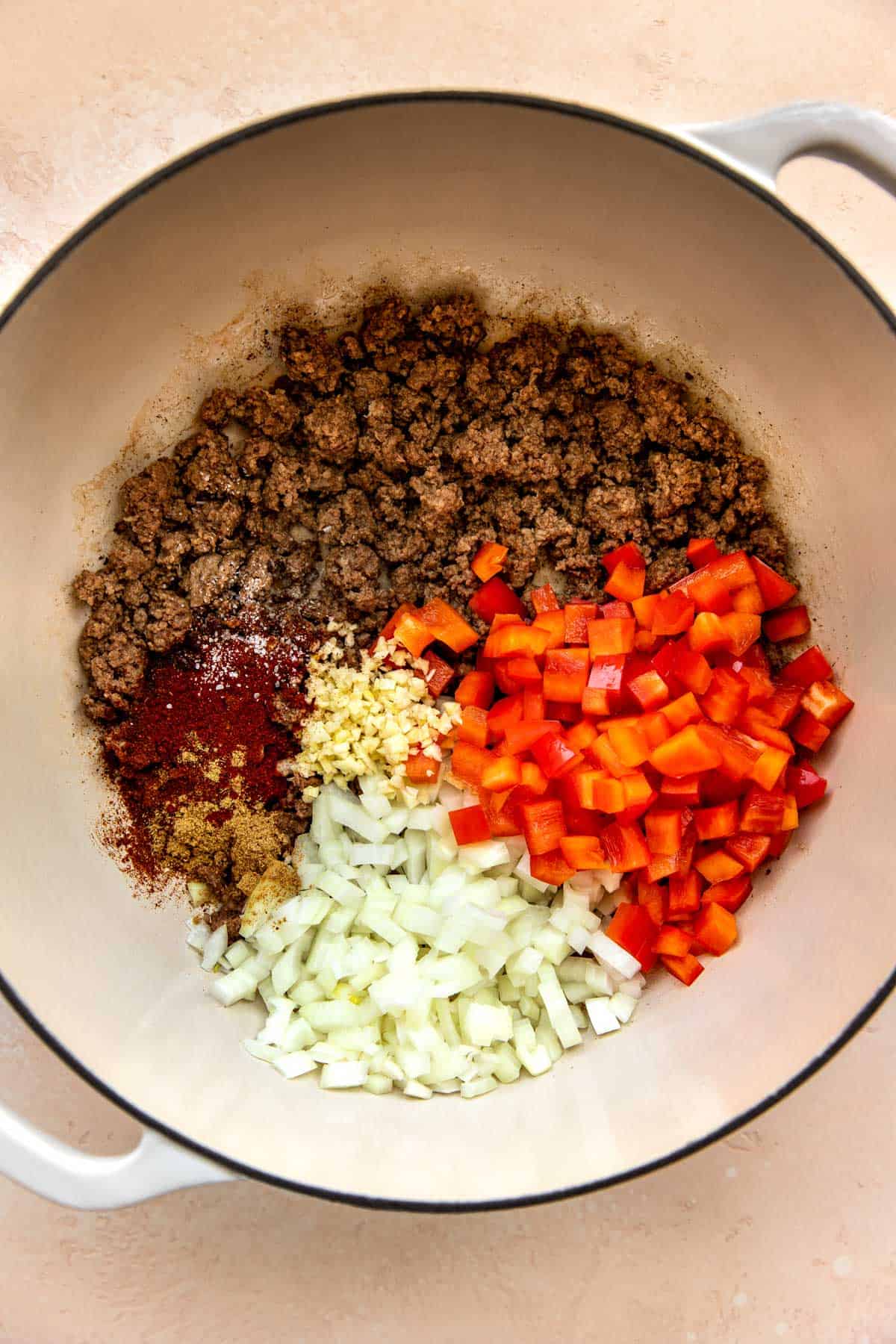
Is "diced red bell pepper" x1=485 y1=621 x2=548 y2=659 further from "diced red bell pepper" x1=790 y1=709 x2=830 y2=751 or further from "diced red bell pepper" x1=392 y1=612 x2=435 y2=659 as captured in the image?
"diced red bell pepper" x1=790 y1=709 x2=830 y2=751

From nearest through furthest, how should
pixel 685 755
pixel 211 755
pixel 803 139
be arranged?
pixel 803 139
pixel 685 755
pixel 211 755

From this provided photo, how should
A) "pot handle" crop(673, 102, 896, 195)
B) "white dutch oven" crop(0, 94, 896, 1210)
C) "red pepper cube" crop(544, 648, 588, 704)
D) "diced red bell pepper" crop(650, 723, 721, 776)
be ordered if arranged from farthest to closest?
"red pepper cube" crop(544, 648, 588, 704) → "diced red bell pepper" crop(650, 723, 721, 776) → "white dutch oven" crop(0, 94, 896, 1210) → "pot handle" crop(673, 102, 896, 195)

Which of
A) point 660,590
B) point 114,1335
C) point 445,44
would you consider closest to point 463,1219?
point 114,1335

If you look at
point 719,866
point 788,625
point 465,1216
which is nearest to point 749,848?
point 719,866

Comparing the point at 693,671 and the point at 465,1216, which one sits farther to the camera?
the point at 465,1216

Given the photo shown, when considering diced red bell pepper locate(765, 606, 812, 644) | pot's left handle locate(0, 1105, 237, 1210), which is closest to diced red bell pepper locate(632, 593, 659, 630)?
diced red bell pepper locate(765, 606, 812, 644)

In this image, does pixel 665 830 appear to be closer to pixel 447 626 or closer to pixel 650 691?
pixel 650 691

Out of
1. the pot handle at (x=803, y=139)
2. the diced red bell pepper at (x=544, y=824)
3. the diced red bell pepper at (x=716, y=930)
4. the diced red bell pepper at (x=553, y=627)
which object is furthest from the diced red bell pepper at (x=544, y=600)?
the pot handle at (x=803, y=139)
